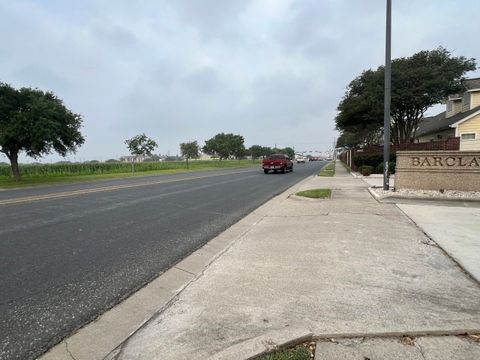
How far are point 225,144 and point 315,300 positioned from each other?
79.9 metres

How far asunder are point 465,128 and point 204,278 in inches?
1070

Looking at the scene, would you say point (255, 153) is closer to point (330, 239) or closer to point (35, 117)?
point (35, 117)

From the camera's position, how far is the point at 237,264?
5.44 m

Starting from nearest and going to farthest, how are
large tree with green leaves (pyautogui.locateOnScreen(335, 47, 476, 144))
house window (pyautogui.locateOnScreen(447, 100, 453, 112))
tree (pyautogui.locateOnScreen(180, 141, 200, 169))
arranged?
1. large tree with green leaves (pyautogui.locateOnScreen(335, 47, 476, 144))
2. house window (pyautogui.locateOnScreen(447, 100, 453, 112))
3. tree (pyautogui.locateOnScreen(180, 141, 200, 169))

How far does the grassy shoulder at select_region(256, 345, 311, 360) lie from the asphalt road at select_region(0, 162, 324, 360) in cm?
206

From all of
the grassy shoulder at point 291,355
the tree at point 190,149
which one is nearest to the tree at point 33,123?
the grassy shoulder at point 291,355

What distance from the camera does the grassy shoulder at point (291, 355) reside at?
9.53 ft

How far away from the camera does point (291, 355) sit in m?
2.94

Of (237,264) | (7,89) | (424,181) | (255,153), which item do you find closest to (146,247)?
(237,264)

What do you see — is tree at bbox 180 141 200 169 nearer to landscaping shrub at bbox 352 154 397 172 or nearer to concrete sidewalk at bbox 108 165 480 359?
landscaping shrub at bbox 352 154 397 172

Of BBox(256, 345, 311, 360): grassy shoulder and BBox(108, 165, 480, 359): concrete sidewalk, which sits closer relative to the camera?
BBox(256, 345, 311, 360): grassy shoulder

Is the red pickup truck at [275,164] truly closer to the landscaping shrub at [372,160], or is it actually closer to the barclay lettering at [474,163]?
the landscaping shrub at [372,160]

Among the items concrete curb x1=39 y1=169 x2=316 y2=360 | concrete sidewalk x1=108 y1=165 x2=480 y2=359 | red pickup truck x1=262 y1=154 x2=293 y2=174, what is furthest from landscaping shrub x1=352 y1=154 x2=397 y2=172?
concrete curb x1=39 y1=169 x2=316 y2=360

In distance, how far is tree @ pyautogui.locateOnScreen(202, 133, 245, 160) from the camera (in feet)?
276
